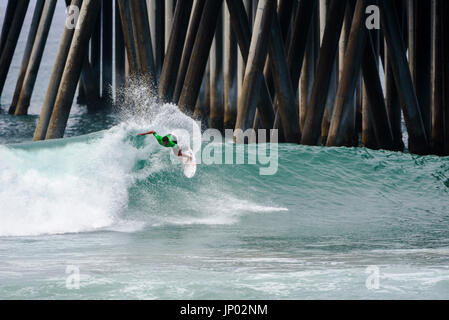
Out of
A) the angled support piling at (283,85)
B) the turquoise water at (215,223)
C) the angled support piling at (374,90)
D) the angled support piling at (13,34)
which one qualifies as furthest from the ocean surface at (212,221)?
the angled support piling at (13,34)

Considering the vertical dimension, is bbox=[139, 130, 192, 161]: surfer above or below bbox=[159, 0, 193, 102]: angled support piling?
below

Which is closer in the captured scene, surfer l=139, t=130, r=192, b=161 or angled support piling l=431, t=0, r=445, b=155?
surfer l=139, t=130, r=192, b=161

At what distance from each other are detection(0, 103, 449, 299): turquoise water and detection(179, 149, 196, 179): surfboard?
249 mm

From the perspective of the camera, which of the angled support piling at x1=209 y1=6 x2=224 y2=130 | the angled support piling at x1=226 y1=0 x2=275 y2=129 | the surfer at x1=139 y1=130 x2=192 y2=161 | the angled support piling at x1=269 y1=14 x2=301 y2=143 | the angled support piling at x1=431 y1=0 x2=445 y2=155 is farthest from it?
the angled support piling at x1=209 y1=6 x2=224 y2=130

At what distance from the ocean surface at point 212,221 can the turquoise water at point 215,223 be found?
0.02 m

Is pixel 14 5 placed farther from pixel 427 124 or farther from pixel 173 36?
pixel 427 124

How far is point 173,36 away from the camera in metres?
13.9

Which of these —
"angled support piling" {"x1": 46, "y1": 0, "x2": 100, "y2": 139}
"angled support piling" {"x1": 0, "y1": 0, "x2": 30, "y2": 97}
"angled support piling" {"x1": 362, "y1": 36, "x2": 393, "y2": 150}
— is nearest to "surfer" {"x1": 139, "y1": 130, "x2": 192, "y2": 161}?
"angled support piling" {"x1": 46, "y1": 0, "x2": 100, "y2": 139}

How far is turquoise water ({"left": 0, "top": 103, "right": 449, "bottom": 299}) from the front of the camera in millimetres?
6367

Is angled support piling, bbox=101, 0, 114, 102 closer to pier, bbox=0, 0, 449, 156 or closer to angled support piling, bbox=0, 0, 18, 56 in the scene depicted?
angled support piling, bbox=0, 0, 18, 56

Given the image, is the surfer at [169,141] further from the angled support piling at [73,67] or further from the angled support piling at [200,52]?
the angled support piling at [73,67]

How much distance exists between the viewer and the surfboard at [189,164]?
11.1 metres

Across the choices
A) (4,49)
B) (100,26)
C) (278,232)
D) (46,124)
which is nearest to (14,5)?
(4,49)

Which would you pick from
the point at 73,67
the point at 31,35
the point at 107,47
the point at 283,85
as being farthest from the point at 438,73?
the point at 107,47
